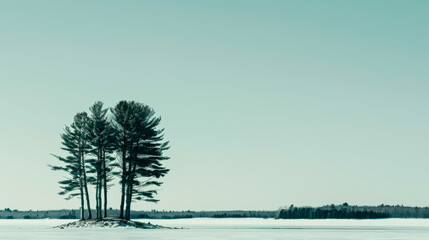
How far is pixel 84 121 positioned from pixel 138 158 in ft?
26.5

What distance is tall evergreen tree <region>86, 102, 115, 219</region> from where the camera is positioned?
79500 millimetres

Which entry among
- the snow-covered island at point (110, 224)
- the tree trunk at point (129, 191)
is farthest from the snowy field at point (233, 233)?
the tree trunk at point (129, 191)

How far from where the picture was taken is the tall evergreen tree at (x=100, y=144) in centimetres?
7950

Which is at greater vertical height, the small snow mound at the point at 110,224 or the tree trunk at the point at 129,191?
the tree trunk at the point at 129,191

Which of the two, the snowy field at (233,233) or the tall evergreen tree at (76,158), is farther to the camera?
the tall evergreen tree at (76,158)

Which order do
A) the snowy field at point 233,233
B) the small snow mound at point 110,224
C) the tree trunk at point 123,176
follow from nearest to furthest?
1. the snowy field at point 233,233
2. the small snow mound at point 110,224
3. the tree trunk at point 123,176

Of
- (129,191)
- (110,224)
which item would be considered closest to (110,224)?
(110,224)

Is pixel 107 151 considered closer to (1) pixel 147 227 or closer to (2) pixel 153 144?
(2) pixel 153 144

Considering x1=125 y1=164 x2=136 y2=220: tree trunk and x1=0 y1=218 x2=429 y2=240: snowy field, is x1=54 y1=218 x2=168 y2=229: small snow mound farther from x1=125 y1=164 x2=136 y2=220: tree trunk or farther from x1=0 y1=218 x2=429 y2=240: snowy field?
x1=0 y1=218 x2=429 y2=240: snowy field

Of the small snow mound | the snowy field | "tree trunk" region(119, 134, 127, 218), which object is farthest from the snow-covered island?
the snowy field

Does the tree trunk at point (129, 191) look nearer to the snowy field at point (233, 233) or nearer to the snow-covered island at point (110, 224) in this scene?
the snow-covered island at point (110, 224)

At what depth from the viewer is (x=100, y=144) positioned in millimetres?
79875

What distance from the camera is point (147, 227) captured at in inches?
2881

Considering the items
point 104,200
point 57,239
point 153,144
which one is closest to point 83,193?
point 104,200
